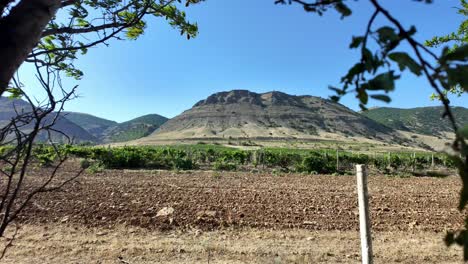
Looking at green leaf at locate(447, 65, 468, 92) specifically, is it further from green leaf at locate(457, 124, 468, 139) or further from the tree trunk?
the tree trunk

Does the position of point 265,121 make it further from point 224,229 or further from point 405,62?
point 405,62

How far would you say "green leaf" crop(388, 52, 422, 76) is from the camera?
69 cm

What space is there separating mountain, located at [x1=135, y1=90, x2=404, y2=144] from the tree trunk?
12885 centimetres

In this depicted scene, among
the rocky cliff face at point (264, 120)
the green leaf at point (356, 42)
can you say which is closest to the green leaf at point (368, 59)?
the green leaf at point (356, 42)

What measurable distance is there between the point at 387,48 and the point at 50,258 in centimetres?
697

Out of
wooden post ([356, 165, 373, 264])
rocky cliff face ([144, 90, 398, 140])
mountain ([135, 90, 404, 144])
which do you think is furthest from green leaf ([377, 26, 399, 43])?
rocky cliff face ([144, 90, 398, 140])

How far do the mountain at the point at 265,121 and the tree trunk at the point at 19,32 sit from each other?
423ft

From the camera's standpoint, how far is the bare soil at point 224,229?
6.73 m

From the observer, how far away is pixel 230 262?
6.40 meters

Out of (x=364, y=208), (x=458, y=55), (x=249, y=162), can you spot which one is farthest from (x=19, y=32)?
(x=249, y=162)

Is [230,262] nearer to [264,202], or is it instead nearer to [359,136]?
[264,202]

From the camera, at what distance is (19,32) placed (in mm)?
1257

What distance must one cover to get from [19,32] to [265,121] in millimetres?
158351

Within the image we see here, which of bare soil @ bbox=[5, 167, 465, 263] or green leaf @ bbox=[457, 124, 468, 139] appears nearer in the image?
green leaf @ bbox=[457, 124, 468, 139]
